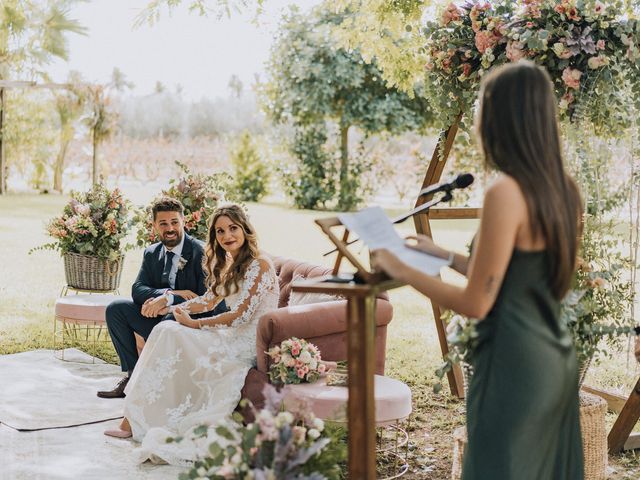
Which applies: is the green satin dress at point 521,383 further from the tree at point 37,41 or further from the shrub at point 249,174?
the shrub at point 249,174

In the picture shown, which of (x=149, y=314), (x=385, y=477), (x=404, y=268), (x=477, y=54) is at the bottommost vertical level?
(x=385, y=477)

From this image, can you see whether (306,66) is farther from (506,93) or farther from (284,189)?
(506,93)

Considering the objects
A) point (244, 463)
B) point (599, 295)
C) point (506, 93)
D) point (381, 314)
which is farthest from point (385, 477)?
point (506, 93)

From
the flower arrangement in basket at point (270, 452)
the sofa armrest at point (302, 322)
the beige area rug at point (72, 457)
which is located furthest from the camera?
the sofa armrest at point (302, 322)

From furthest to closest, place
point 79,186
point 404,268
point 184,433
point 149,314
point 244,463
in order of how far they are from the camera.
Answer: point 79,186 < point 149,314 < point 184,433 < point 244,463 < point 404,268

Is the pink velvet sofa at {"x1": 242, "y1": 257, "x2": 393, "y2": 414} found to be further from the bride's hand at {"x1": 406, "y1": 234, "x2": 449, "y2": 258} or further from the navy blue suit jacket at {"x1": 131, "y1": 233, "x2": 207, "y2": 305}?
the bride's hand at {"x1": 406, "y1": 234, "x2": 449, "y2": 258}

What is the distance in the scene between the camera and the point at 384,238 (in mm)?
2096

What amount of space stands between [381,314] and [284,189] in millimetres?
13284

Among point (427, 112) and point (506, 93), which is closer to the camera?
point (506, 93)

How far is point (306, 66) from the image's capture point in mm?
15484

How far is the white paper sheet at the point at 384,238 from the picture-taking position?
207cm

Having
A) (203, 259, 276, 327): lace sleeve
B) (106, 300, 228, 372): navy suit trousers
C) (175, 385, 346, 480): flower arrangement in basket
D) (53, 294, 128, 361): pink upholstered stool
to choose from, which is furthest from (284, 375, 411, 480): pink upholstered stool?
(53, 294, 128, 361): pink upholstered stool

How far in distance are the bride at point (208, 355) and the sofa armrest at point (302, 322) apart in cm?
24

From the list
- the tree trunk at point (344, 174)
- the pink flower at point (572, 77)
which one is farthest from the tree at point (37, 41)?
the pink flower at point (572, 77)
